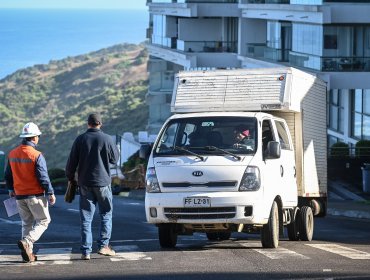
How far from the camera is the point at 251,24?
208 ft

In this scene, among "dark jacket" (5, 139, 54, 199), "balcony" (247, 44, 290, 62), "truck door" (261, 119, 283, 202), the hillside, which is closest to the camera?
"dark jacket" (5, 139, 54, 199)

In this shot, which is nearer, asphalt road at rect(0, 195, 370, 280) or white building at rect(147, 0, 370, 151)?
asphalt road at rect(0, 195, 370, 280)

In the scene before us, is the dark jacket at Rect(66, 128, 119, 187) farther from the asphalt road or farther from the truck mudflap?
the truck mudflap

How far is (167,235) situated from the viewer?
1839 cm

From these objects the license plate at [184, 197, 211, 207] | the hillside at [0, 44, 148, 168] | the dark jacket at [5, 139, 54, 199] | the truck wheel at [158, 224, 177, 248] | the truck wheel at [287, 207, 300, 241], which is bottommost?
the hillside at [0, 44, 148, 168]

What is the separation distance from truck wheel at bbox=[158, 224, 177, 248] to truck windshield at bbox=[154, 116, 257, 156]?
1124 mm

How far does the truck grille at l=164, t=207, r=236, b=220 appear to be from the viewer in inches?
688

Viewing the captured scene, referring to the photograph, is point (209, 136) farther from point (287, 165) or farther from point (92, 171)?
point (92, 171)

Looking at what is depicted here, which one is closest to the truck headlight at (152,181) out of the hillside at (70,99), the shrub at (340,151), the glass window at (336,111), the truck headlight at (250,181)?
the truck headlight at (250,181)

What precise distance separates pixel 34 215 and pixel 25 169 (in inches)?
24.8

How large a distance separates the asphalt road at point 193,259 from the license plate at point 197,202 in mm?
689

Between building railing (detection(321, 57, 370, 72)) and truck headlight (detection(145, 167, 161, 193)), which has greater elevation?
truck headlight (detection(145, 167, 161, 193))

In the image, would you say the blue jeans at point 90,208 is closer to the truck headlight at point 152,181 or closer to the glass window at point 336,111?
the truck headlight at point 152,181

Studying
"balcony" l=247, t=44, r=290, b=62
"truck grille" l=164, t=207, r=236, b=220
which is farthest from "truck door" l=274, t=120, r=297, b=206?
"balcony" l=247, t=44, r=290, b=62
